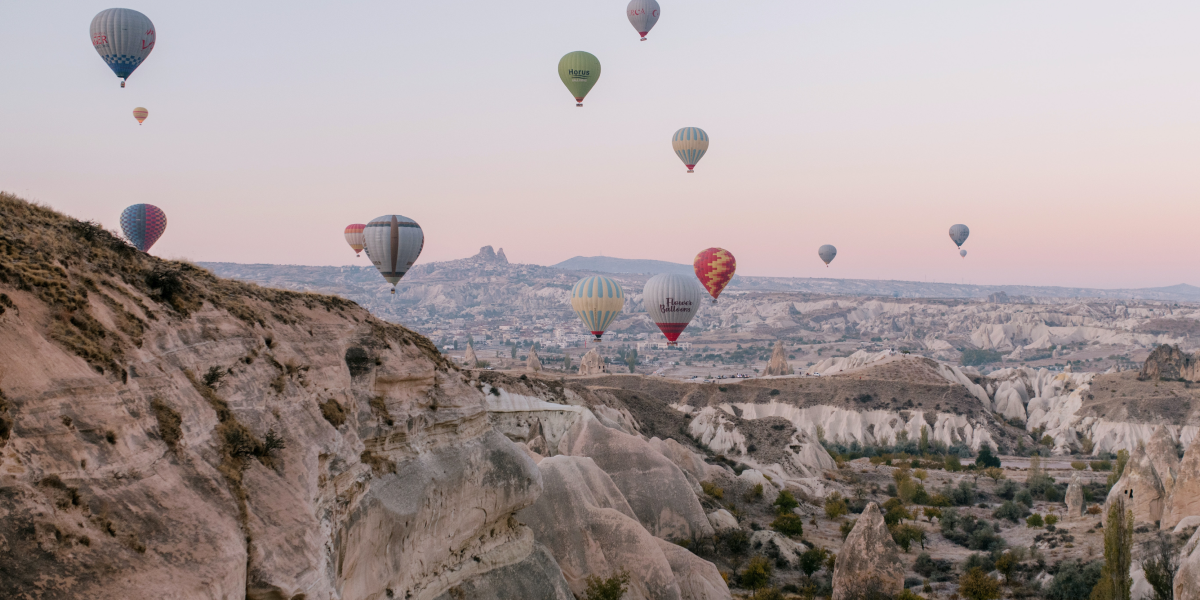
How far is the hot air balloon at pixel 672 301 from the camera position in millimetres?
44906

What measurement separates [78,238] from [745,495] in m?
28.8

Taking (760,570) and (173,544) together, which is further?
(760,570)

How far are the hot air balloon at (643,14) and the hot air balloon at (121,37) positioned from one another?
2423 centimetres

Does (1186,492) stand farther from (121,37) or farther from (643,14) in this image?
(121,37)

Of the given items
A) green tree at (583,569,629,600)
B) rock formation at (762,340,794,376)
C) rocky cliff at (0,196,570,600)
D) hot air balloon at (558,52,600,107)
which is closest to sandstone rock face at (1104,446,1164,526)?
green tree at (583,569,629,600)

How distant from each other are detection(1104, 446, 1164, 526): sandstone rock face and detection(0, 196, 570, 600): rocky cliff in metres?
23.1

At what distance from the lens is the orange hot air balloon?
2041 inches

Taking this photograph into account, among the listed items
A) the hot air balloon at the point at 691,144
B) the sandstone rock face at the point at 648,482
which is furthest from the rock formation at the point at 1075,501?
the hot air balloon at the point at 691,144

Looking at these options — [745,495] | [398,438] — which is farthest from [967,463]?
[398,438]

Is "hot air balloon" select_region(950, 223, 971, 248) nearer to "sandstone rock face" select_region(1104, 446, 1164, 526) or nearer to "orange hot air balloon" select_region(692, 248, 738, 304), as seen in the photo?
"orange hot air balloon" select_region(692, 248, 738, 304)

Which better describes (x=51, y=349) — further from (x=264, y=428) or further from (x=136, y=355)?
(x=264, y=428)

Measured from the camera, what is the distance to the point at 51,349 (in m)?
6.93

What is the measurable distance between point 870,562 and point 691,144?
106ft

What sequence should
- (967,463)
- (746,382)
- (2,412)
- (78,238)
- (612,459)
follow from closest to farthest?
(2,412) < (78,238) < (612,459) < (967,463) < (746,382)
